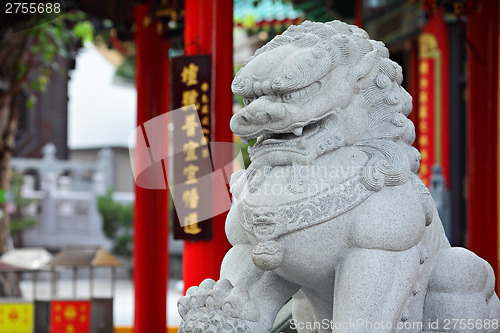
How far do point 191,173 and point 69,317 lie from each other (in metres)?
1.83

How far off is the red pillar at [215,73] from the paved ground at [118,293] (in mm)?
3219

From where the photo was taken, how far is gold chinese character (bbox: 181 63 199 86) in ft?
11.7

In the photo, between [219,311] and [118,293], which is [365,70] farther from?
[118,293]

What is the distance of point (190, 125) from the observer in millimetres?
3662

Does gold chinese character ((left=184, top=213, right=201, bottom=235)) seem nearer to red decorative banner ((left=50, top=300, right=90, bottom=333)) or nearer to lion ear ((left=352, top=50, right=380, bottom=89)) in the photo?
red decorative banner ((left=50, top=300, right=90, bottom=333))

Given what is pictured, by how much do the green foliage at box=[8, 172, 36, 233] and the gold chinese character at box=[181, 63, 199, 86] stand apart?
7381mm

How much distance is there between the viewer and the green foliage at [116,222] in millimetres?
10602

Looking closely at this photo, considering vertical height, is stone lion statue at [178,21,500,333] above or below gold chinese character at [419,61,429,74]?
below

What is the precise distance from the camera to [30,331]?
4.80m

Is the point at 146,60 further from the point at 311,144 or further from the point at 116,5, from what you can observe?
the point at 311,144

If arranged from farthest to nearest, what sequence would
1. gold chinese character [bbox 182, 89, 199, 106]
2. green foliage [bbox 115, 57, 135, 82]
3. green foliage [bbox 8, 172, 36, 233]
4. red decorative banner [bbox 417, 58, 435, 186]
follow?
green foliage [bbox 115, 57, 135, 82]
green foliage [bbox 8, 172, 36, 233]
red decorative banner [bbox 417, 58, 435, 186]
gold chinese character [bbox 182, 89, 199, 106]

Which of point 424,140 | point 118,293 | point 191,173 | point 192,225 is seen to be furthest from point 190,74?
point 118,293

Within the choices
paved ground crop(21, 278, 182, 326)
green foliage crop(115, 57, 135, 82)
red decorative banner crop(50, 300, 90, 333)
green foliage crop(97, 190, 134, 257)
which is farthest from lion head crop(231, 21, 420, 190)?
green foliage crop(115, 57, 135, 82)

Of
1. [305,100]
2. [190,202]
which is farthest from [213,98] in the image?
[305,100]
